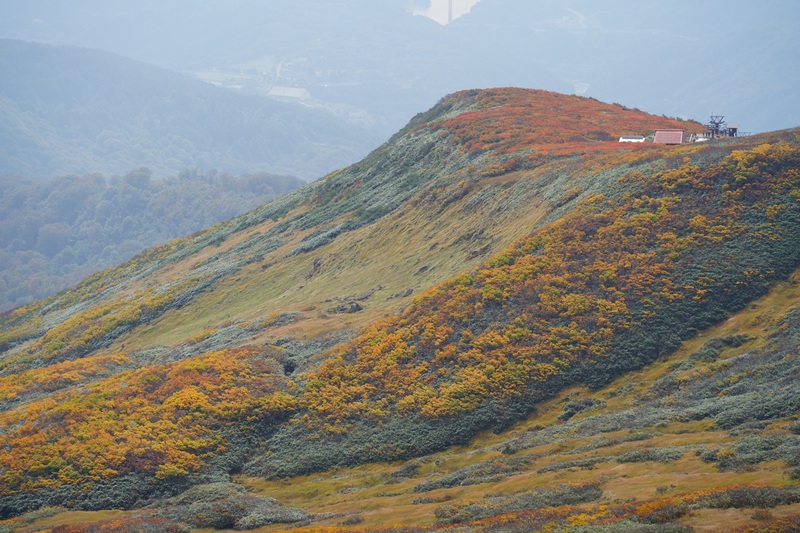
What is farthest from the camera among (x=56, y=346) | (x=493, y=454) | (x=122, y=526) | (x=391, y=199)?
(x=391, y=199)

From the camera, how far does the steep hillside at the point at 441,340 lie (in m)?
41.8

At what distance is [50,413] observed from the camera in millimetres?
47062

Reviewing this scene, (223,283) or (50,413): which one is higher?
(223,283)

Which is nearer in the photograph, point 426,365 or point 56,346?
point 426,365

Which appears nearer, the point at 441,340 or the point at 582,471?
the point at 582,471

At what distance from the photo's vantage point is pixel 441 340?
4791 centimetres

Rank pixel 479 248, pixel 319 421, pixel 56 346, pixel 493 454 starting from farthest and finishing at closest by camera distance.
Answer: pixel 56 346
pixel 479 248
pixel 319 421
pixel 493 454

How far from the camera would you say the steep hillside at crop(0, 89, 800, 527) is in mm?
41781

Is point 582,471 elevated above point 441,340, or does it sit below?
below

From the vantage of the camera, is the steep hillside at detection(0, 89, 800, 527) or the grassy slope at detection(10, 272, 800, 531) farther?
the steep hillside at detection(0, 89, 800, 527)

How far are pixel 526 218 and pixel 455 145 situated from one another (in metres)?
31.7

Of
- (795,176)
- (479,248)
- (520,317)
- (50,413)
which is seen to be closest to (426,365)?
(520,317)

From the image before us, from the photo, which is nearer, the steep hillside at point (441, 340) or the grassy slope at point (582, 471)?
the grassy slope at point (582, 471)

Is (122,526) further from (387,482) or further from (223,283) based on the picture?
(223,283)
